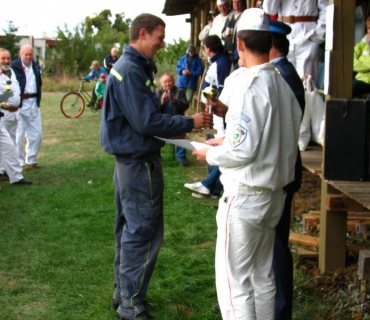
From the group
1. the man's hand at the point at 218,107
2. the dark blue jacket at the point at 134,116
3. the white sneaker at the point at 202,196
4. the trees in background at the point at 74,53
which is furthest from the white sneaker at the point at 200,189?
the trees in background at the point at 74,53

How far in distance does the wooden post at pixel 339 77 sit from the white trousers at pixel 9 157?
6.04 m

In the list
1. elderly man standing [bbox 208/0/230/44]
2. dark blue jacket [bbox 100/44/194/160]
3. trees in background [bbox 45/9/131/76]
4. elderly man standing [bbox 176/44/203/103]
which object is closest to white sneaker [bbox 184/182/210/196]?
elderly man standing [bbox 208/0/230/44]

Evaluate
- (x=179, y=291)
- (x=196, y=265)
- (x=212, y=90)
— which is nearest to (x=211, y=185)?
(x=196, y=265)

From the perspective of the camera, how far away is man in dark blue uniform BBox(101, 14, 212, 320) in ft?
15.0

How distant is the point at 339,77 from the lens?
5.71m

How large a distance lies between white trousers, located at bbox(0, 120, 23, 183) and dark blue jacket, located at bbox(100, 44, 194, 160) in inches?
243

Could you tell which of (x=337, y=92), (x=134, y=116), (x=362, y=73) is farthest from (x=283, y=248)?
(x=362, y=73)

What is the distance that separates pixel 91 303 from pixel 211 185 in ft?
13.5

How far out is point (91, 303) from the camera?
5.45 meters

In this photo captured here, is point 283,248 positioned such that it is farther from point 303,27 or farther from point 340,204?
point 303,27

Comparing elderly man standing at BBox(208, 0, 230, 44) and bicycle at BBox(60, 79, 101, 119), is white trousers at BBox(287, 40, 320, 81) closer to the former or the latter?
elderly man standing at BBox(208, 0, 230, 44)

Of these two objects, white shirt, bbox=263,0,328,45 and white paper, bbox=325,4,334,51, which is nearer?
white paper, bbox=325,4,334,51

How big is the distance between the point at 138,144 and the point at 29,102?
7.51 m

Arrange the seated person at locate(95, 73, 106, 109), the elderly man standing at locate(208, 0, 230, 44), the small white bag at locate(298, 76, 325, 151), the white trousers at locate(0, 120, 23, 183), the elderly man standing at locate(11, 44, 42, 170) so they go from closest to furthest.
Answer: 1. the small white bag at locate(298, 76, 325, 151)
2. the white trousers at locate(0, 120, 23, 183)
3. the elderly man standing at locate(208, 0, 230, 44)
4. the elderly man standing at locate(11, 44, 42, 170)
5. the seated person at locate(95, 73, 106, 109)
